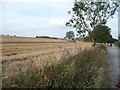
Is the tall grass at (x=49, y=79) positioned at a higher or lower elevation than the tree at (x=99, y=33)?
lower

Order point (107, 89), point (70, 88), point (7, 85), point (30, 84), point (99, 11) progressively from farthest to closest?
point (99, 11) → point (107, 89) → point (70, 88) → point (30, 84) → point (7, 85)

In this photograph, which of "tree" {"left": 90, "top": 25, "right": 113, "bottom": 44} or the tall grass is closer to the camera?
the tall grass

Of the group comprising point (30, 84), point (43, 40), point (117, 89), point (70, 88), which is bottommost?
point (117, 89)

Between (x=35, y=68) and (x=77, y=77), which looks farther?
(x=77, y=77)

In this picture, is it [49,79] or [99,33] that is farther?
[99,33]

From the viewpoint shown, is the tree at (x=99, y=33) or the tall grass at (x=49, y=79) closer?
the tall grass at (x=49, y=79)

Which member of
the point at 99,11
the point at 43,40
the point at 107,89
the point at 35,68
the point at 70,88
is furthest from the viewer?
the point at 99,11

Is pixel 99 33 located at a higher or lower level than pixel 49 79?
higher

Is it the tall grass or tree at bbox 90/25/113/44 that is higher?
tree at bbox 90/25/113/44

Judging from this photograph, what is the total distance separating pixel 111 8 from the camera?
10469mm

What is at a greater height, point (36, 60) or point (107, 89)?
point (36, 60)

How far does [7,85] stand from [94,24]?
980 centimetres

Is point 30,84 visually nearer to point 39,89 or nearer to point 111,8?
point 39,89

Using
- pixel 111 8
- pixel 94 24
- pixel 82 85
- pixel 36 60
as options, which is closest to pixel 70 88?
pixel 82 85
